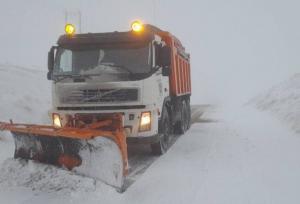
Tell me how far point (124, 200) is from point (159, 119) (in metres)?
3.44

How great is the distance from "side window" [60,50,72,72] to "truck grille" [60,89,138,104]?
0.68 m

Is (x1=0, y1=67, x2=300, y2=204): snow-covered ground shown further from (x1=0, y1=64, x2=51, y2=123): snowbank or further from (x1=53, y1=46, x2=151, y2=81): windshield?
(x1=0, y1=64, x2=51, y2=123): snowbank

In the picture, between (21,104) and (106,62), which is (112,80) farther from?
(21,104)

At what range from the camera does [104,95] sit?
8562 mm

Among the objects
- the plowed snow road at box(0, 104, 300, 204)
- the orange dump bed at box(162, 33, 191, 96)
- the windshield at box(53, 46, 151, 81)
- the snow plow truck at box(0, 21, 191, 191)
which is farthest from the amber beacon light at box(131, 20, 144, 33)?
the plowed snow road at box(0, 104, 300, 204)

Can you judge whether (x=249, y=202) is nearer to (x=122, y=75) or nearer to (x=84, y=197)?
(x=84, y=197)

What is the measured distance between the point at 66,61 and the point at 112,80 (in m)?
1.20

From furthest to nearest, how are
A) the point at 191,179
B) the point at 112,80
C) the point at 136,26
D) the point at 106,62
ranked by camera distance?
the point at 136,26 < the point at 106,62 < the point at 112,80 < the point at 191,179

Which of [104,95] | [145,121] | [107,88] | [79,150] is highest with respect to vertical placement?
[107,88]

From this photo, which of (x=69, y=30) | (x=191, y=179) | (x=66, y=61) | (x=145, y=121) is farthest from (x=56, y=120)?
(x=191, y=179)

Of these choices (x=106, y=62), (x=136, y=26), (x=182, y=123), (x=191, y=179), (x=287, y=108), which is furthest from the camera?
(x=287, y=108)

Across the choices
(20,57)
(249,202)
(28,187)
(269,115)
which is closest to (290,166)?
(249,202)

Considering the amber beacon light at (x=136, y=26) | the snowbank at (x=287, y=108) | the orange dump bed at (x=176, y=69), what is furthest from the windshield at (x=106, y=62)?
the snowbank at (x=287, y=108)

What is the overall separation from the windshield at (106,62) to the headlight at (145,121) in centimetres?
78
